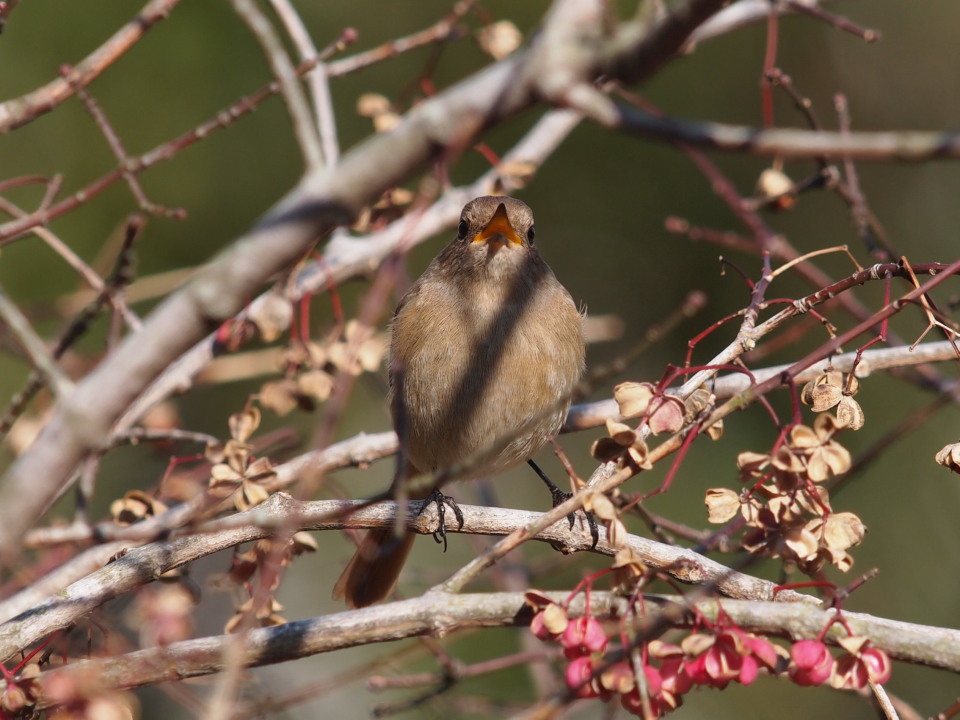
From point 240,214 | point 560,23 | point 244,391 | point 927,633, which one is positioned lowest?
point 927,633

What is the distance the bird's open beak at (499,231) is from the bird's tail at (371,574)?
1.12 m

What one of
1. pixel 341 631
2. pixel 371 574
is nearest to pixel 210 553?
pixel 341 631

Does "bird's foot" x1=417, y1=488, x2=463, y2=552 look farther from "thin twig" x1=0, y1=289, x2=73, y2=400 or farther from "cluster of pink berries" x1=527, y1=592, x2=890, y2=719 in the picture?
"thin twig" x1=0, y1=289, x2=73, y2=400

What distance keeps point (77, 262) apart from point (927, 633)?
2.60 metres

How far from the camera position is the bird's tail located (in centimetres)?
379

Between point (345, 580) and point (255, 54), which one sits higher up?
point (255, 54)

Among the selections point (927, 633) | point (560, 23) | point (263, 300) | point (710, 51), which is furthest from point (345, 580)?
point (710, 51)

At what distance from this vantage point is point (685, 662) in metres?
2.08

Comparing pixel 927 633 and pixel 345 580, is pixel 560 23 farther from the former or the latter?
pixel 345 580

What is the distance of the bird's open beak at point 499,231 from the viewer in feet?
12.7

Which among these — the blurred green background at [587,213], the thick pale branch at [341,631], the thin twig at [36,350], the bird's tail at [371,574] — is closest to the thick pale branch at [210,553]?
the thick pale branch at [341,631]

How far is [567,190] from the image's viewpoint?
6.93 metres

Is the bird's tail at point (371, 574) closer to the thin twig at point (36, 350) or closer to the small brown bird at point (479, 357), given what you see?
the small brown bird at point (479, 357)

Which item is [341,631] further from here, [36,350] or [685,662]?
[36,350]
